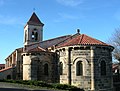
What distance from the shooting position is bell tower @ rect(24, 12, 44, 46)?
140ft

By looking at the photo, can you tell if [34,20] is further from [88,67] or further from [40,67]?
[88,67]

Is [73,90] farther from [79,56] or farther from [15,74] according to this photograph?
[15,74]

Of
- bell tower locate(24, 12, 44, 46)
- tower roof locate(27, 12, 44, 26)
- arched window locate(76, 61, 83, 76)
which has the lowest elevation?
arched window locate(76, 61, 83, 76)

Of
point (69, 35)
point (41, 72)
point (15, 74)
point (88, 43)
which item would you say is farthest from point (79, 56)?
point (15, 74)

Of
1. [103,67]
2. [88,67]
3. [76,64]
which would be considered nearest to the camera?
[88,67]

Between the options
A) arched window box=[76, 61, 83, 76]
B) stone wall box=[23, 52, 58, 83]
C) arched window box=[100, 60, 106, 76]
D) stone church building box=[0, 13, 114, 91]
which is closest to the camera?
stone church building box=[0, 13, 114, 91]

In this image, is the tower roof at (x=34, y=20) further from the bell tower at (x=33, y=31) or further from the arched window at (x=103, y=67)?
the arched window at (x=103, y=67)

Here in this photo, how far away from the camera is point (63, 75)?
2898 cm

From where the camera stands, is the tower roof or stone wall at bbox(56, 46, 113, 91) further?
the tower roof

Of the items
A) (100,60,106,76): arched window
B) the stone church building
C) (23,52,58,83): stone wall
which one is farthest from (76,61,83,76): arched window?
(23,52,58,83): stone wall

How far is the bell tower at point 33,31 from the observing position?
1686 inches

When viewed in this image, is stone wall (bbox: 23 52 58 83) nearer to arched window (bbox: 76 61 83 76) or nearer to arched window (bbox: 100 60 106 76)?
arched window (bbox: 76 61 83 76)

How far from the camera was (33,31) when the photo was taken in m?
43.3

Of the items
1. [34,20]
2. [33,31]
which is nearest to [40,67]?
[33,31]
